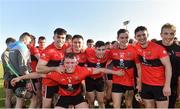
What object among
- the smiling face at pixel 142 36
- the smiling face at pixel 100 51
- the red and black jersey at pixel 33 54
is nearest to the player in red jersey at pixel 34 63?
the red and black jersey at pixel 33 54

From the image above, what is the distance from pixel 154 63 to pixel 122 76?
4.20 ft

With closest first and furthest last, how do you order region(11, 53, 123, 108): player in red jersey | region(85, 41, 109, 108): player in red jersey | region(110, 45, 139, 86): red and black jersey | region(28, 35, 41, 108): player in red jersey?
region(11, 53, 123, 108): player in red jersey < region(110, 45, 139, 86): red and black jersey < region(85, 41, 109, 108): player in red jersey < region(28, 35, 41, 108): player in red jersey

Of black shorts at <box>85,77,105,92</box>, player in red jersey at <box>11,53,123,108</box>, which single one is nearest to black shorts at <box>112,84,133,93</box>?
player in red jersey at <box>11,53,123,108</box>

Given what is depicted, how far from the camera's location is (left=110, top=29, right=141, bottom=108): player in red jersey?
26.7 feet

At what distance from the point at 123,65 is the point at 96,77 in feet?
3.55

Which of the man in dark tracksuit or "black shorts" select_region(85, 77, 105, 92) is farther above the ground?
the man in dark tracksuit

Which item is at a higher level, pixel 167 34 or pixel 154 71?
pixel 167 34

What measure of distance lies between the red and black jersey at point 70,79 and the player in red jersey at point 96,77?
125cm

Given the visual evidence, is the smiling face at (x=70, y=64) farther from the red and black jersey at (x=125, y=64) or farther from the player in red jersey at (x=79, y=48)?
the red and black jersey at (x=125, y=64)

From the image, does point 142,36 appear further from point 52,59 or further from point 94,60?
point 52,59

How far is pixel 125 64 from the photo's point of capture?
8219 mm

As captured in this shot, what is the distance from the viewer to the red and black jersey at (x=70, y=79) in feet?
24.7

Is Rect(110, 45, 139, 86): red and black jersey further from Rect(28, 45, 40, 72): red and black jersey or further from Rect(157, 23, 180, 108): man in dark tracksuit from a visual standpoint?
Rect(28, 45, 40, 72): red and black jersey

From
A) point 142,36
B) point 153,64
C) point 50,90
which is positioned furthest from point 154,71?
point 50,90
